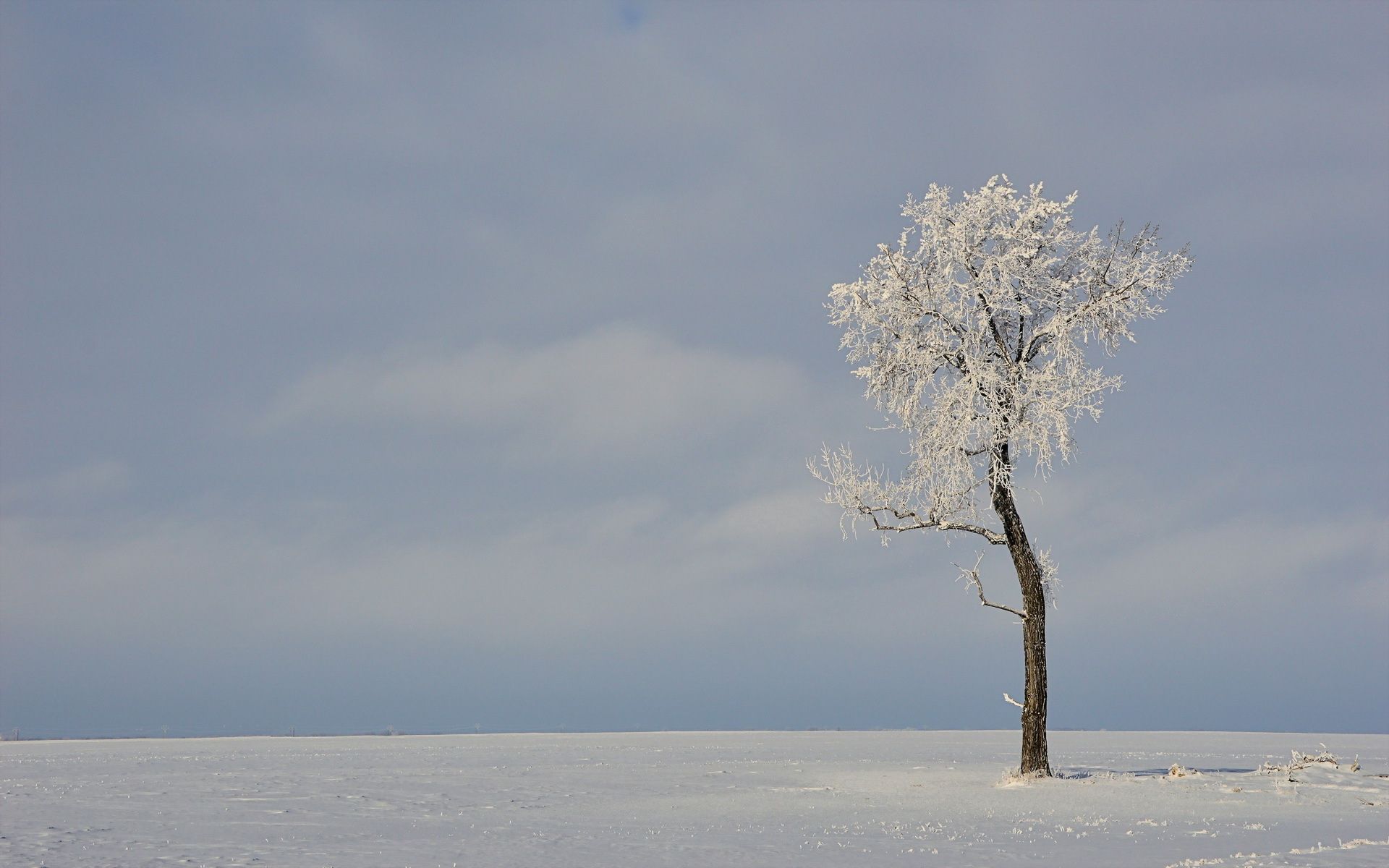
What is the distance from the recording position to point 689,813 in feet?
72.0

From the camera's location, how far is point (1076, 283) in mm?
29266

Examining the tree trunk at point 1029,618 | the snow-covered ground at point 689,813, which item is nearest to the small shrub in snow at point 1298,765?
the snow-covered ground at point 689,813

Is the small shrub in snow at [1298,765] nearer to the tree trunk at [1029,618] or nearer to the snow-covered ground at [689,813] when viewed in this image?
the snow-covered ground at [689,813]

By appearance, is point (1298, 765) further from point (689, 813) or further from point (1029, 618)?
point (689, 813)

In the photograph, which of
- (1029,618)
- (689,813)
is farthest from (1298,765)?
(689,813)

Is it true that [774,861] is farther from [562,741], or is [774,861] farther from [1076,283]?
[562,741]

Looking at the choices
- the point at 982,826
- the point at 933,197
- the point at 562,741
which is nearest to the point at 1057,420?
the point at 933,197

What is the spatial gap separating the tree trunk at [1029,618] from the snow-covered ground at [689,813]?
120 centimetres

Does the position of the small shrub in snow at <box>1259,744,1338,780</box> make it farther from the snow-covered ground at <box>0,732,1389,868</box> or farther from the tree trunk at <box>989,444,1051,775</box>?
the tree trunk at <box>989,444,1051,775</box>

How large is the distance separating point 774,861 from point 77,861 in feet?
30.7

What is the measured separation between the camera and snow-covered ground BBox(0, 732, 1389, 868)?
16109 mm

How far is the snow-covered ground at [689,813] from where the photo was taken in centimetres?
1611

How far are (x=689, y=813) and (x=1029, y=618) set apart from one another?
1052cm

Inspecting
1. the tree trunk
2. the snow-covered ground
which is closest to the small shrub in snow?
the snow-covered ground
